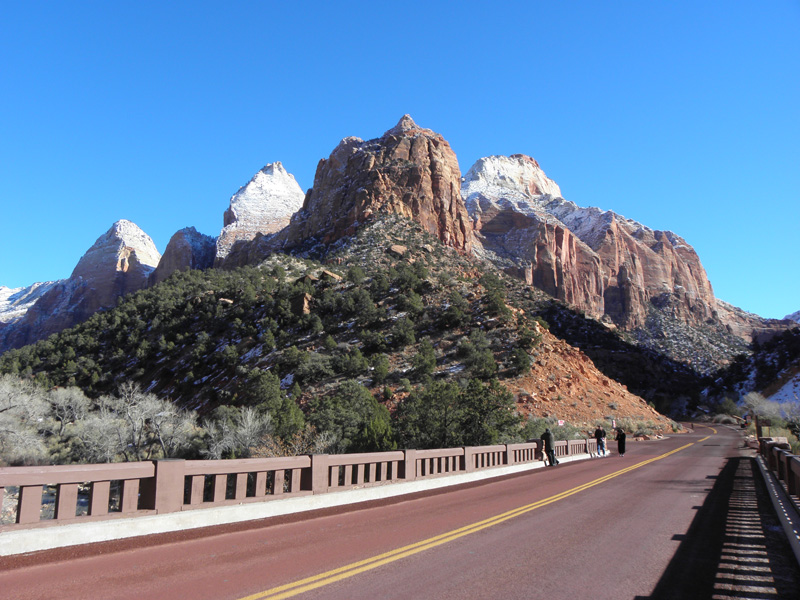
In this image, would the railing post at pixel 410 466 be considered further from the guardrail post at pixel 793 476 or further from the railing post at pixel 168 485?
the guardrail post at pixel 793 476

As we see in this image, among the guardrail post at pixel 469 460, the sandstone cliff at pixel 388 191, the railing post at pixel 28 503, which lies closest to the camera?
the railing post at pixel 28 503

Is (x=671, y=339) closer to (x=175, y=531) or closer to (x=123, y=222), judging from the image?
(x=175, y=531)

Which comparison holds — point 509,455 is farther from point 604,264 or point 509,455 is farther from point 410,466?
point 604,264

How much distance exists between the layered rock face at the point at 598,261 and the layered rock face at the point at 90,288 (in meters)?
108

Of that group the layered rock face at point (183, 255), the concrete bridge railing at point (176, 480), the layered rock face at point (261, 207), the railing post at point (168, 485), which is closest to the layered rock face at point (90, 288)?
the layered rock face at point (183, 255)

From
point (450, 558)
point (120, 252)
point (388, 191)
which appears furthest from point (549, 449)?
point (120, 252)

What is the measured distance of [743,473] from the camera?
1873cm

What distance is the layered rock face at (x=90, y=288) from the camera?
5876 inches

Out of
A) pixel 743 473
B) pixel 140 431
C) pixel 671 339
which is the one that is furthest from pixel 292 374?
pixel 671 339

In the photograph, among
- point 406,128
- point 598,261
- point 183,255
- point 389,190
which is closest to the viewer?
point 389,190

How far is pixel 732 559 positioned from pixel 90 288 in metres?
179

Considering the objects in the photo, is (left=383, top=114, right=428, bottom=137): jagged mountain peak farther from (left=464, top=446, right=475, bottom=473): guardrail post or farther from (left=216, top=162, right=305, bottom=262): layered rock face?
(left=464, top=446, right=475, bottom=473): guardrail post

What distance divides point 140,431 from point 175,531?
29616 millimetres

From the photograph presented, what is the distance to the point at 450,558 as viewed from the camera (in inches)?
256
